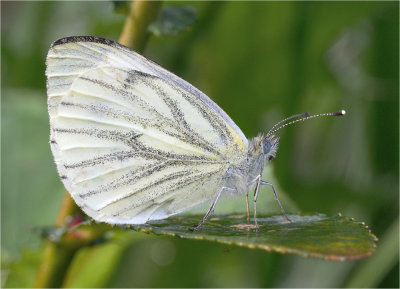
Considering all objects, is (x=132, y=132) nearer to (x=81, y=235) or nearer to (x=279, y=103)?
(x=81, y=235)

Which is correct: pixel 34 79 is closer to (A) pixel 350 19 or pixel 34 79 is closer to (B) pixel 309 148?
(B) pixel 309 148

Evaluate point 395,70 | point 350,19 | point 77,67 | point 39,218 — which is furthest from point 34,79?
point 395,70

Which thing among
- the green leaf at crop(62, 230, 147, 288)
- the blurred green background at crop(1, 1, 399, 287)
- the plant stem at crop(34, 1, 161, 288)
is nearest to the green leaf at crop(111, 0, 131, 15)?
the plant stem at crop(34, 1, 161, 288)

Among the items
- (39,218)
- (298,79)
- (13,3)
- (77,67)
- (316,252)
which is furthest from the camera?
(13,3)

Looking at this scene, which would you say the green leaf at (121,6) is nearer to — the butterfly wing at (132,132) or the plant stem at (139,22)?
the plant stem at (139,22)

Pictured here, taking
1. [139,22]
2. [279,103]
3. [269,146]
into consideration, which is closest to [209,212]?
[269,146]

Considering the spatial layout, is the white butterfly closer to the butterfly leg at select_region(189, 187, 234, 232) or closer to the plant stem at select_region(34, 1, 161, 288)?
the butterfly leg at select_region(189, 187, 234, 232)

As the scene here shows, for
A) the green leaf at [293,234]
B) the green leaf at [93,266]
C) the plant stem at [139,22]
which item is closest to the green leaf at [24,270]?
the green leaf at [93,266]
